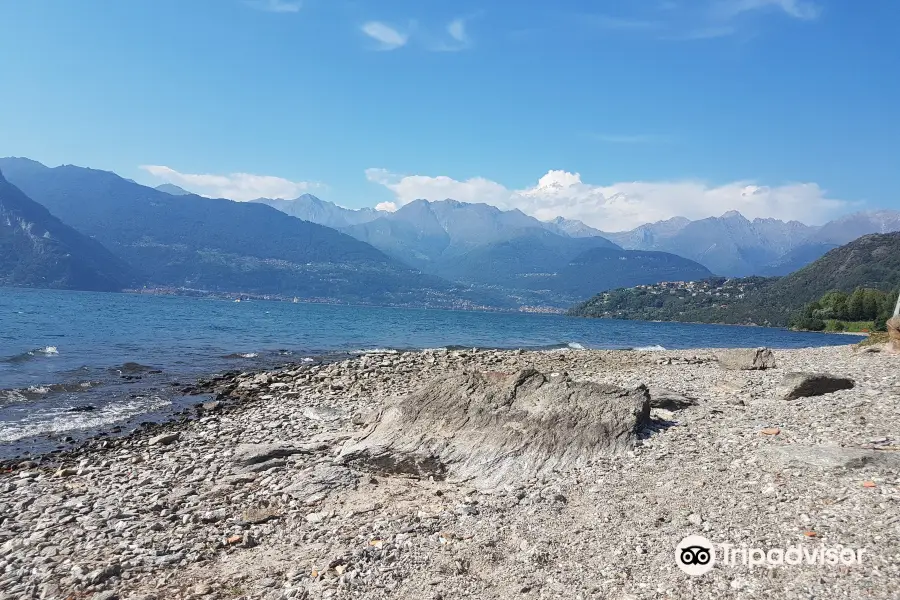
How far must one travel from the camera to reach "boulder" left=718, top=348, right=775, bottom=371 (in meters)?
22.3

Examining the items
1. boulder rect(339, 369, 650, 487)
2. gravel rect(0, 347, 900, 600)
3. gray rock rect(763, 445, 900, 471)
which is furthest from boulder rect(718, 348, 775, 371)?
gray rock rect(763, 445, 900, 471)

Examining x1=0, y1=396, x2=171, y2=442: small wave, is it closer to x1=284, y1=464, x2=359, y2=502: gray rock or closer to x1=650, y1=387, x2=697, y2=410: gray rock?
x1=284, y1=464, x2=359, y2=502: gray rock

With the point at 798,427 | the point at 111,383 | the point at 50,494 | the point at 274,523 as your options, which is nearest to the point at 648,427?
the point at 798,427

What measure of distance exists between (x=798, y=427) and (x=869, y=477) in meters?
3.64

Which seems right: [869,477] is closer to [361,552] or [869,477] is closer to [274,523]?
[361,552]

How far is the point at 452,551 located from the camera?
7.10 m

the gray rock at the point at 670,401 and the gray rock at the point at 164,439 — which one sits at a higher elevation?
the gray rock at the point at 670,401

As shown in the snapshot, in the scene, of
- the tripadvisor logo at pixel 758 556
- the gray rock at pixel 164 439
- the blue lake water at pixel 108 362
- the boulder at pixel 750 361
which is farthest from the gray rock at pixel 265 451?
the boulder at pixel 750 361

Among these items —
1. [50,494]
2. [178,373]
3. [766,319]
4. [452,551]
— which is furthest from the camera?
[766,319]

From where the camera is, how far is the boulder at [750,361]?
73.2ft

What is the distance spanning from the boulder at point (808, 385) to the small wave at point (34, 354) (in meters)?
36.8

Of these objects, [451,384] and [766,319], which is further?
[766,319]

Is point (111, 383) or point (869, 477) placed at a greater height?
point (869, 477)

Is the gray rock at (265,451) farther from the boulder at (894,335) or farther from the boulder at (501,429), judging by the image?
the boulder at (894,335)
